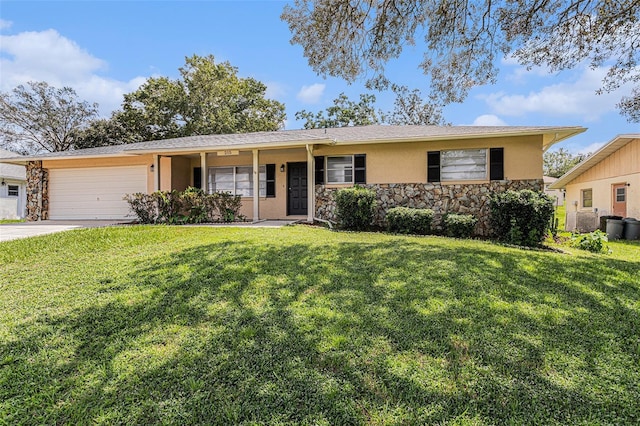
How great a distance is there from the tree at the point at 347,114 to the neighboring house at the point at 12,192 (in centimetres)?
2036

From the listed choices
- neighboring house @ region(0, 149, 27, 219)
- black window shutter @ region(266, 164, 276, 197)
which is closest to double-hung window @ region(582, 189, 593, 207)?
black window shutter @ region(266, 164, 276, 197)

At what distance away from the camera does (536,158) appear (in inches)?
393

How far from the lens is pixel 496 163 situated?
1034 centimetres

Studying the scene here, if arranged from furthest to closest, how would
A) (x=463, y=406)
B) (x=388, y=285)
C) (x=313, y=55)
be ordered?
(x=313, y=55) → (x=388, y=285) → (x=463, y=406)

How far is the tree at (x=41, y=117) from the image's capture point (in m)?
25.8

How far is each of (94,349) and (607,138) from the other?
17.7 m

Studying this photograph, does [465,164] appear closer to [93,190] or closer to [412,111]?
[93,190]

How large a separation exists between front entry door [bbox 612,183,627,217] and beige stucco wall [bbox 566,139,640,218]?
7.0 inches

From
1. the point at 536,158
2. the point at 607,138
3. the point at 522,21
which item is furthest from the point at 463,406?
the point at 607,138

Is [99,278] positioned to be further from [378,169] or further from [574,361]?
[378,169]

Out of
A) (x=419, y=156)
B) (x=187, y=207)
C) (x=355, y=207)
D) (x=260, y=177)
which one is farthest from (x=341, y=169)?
(x=187, y=207)

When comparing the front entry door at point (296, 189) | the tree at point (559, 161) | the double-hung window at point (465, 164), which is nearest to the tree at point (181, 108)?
the front entry door at point (296, 189)

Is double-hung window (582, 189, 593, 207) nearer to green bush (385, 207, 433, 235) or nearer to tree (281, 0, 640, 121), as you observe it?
tree (281, 0, 640, 121)

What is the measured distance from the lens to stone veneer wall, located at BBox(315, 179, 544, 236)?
33.6 feet
